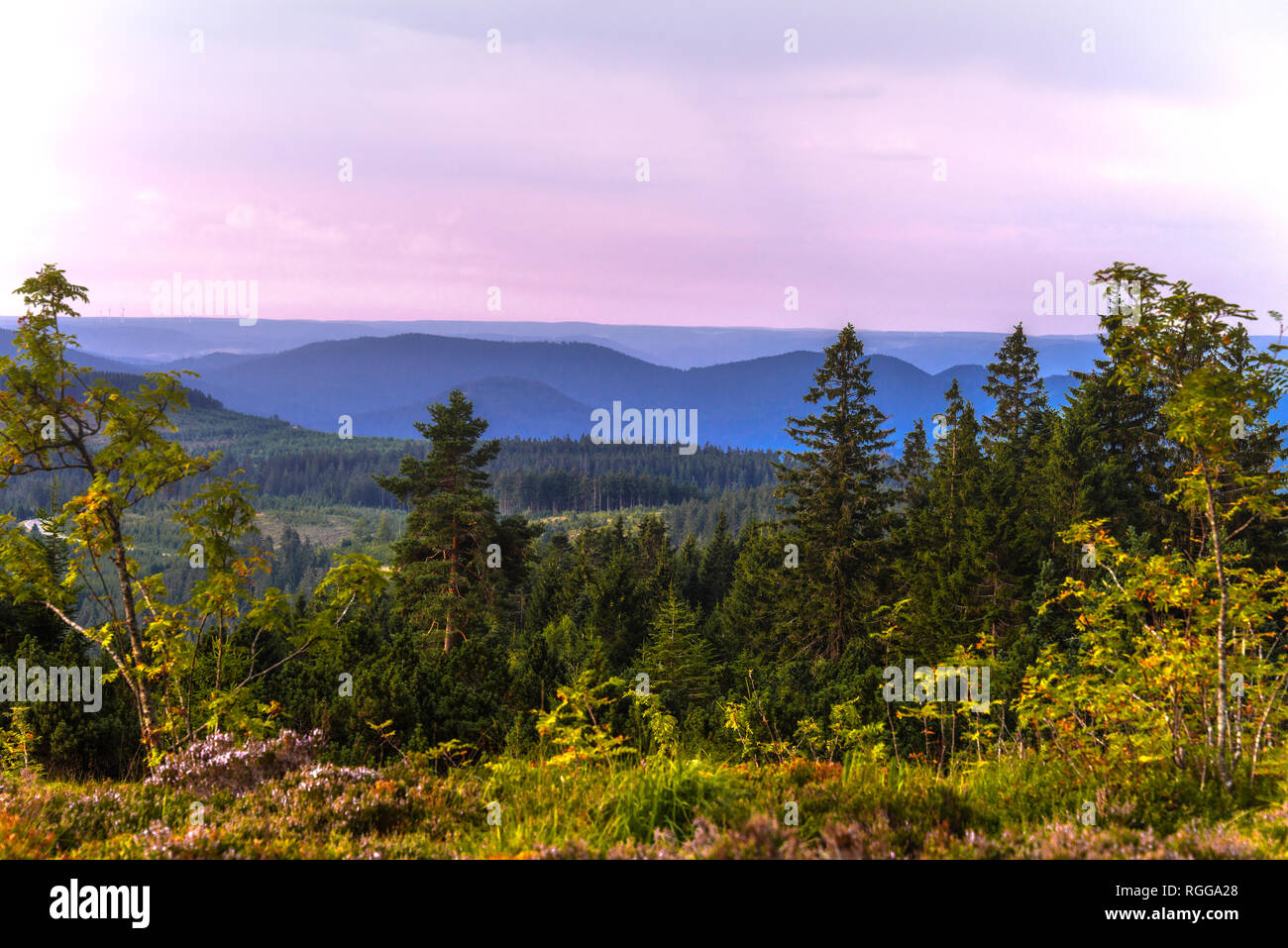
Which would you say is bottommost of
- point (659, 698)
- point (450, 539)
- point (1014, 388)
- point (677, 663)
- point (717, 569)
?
point (717, 569)

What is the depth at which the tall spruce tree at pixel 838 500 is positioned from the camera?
108ft

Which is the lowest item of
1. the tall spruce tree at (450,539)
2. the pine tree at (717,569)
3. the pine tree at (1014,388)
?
the pine tree at (717,569)

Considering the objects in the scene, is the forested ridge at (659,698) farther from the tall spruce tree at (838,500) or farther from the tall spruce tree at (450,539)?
the tall spruce tree at (838,500)

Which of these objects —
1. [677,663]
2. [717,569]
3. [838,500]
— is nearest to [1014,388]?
[838,500]

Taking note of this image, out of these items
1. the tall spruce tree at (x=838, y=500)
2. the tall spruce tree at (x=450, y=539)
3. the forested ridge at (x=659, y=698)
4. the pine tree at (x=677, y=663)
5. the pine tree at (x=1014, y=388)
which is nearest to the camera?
the forested ridge at (x=659, y=698)

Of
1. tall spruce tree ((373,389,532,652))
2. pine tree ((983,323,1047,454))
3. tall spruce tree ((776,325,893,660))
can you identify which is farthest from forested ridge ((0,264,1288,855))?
pine tree ((983,323,1047,454))

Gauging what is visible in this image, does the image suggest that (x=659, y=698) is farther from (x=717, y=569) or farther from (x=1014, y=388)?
(x=717, y=569)

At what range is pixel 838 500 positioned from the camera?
111 feet

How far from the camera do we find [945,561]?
35344mm

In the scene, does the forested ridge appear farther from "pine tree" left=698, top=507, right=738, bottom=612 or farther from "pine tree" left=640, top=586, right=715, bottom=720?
"pine tree" left=698, top=507, right=738, bottom=612

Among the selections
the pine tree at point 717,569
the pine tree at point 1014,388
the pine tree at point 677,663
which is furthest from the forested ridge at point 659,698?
the pine tree at point 717,569

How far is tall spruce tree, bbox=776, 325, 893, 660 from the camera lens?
33031mm
